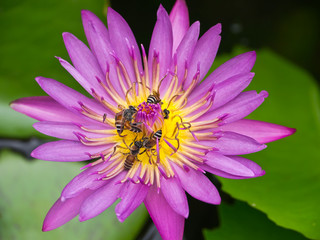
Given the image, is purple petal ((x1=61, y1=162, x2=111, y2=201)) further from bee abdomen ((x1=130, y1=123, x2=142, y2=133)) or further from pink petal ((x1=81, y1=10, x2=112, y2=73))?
pink petal ((x1=81, y1=10, x2=112, y2=73))

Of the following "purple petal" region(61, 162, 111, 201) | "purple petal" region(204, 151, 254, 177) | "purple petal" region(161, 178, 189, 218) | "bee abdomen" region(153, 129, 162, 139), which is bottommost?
"purple petal" region(161, 178, 189, 218)

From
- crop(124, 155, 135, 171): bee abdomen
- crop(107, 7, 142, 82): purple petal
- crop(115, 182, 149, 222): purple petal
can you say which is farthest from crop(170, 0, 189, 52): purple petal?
crop(115, 182, 149, 222): purple petal

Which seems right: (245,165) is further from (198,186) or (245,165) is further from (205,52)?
(205,52)

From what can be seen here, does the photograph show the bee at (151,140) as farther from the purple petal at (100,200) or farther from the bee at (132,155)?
the purple petal at (100,200)

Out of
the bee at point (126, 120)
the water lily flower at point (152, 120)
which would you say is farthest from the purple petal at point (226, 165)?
the bee at point (126, 120)

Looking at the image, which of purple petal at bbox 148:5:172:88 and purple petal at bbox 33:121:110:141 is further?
purple petal at bbox 148:5:172:88

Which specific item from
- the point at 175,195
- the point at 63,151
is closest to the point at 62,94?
the point at 63,151
